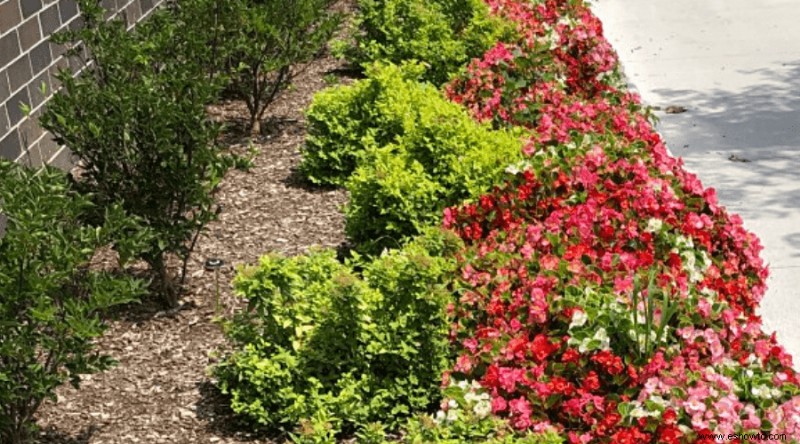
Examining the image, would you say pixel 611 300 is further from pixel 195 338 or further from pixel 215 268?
pixel 215 268

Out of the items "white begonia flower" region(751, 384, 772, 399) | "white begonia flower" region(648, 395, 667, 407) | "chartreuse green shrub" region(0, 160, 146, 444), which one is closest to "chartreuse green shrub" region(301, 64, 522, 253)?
"chartreuse green shrub" region(0, 160, 146, 444)

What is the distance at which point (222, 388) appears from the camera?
4.73 metres

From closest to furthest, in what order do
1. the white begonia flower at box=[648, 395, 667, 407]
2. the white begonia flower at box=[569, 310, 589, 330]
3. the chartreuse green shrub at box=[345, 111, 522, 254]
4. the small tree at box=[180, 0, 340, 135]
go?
1. the white begonia flower at box=[648, 395, 667, 407]
2. the white begonia flower at box=[569, 310, 589, 330]
3. the chartreuse green shrub at box=[345, 111, 522, 254]
4. the small tree at box=[180, 0, 340, 135]

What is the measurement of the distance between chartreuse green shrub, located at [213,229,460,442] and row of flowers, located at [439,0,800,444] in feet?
0.66

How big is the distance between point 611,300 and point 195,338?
1875 mm

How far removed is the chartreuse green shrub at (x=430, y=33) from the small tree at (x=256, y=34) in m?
0.84

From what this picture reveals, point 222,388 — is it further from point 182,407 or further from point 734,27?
point 734,27

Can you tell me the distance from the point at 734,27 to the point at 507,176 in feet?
22.5

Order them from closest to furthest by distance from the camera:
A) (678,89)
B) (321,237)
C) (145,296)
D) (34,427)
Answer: (34,427), (145,296), (321,237), (678,89)

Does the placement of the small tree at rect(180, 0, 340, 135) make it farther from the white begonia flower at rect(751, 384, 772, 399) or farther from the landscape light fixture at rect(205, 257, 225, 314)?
the white begonia flower at rect(751, 384, 772, 399)

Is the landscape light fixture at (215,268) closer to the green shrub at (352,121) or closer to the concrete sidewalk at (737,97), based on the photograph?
the green shrub at (352,121)

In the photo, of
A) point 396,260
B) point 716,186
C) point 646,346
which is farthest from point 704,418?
point 716,186

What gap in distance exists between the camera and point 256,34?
8227 mm

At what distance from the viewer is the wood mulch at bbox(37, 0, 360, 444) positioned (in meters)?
4.66
